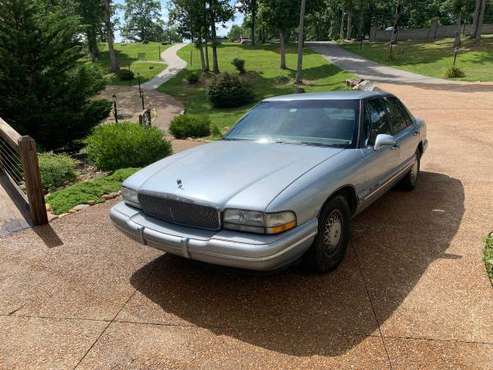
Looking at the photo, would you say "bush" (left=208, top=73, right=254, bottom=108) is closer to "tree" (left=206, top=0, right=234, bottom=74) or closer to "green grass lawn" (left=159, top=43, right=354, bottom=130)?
"green grass lawn" (left=159, top=43, right=354, bottom=130)

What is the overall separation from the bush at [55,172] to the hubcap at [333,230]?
5568 mm

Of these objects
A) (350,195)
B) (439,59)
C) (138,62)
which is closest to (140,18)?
(138,62)

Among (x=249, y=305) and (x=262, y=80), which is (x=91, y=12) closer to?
(x=262, y=80)

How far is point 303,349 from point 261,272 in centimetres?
62

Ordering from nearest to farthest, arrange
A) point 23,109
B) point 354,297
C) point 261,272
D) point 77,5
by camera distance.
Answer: point 261,272 < point 354,297 < point 23,109 < point 77,5

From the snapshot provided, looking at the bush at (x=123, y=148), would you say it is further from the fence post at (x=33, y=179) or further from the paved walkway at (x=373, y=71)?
the paved walkway at (x=373, y=71)

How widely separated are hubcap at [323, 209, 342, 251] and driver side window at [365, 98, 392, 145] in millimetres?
1041

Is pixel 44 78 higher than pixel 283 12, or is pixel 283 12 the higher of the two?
pixel 283 12

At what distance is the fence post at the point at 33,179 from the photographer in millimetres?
4859

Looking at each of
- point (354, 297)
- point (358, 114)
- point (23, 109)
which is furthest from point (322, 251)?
point (23, 109)

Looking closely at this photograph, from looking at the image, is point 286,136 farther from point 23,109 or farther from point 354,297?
point 23,109

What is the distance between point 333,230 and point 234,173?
1063mm

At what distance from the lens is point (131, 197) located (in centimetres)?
377

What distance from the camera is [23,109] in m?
9.83
